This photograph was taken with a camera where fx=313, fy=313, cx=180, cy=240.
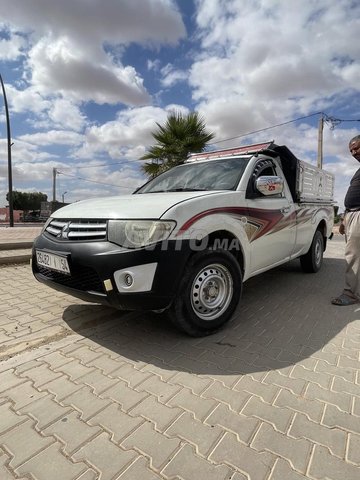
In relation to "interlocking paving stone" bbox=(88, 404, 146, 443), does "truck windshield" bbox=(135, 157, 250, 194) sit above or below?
above

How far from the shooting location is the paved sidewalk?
1.48m

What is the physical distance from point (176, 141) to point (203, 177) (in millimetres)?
8544

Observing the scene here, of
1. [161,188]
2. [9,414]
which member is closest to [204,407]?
[9,414]

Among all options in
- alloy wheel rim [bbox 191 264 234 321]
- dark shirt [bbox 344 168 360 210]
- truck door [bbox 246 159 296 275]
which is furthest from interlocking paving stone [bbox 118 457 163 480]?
dark shirt [bbox 344 168 360 210]

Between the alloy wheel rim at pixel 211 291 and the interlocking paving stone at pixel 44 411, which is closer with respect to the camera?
the interlocking paving stone at pixel 44 411

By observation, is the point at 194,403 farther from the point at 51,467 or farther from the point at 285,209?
the point at 285,209

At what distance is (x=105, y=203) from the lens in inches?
118

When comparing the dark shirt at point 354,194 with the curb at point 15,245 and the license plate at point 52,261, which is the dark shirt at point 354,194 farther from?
the curb at point 15,245

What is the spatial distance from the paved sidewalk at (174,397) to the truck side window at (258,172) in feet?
4.39

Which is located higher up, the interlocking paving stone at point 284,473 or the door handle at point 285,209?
the door handle at point 285,209

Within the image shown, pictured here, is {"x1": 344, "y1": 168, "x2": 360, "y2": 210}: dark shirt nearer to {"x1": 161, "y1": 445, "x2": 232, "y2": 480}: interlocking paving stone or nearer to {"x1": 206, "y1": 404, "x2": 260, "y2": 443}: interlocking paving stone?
{"x1": 206, "y1": 404, "x2": 260, "y2": 443}: interlocking paving stone

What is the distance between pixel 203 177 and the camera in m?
3.58

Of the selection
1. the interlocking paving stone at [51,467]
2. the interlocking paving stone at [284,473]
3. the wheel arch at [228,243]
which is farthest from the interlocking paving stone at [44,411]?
the wheel arch at [228,243]

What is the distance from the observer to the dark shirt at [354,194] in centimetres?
369
